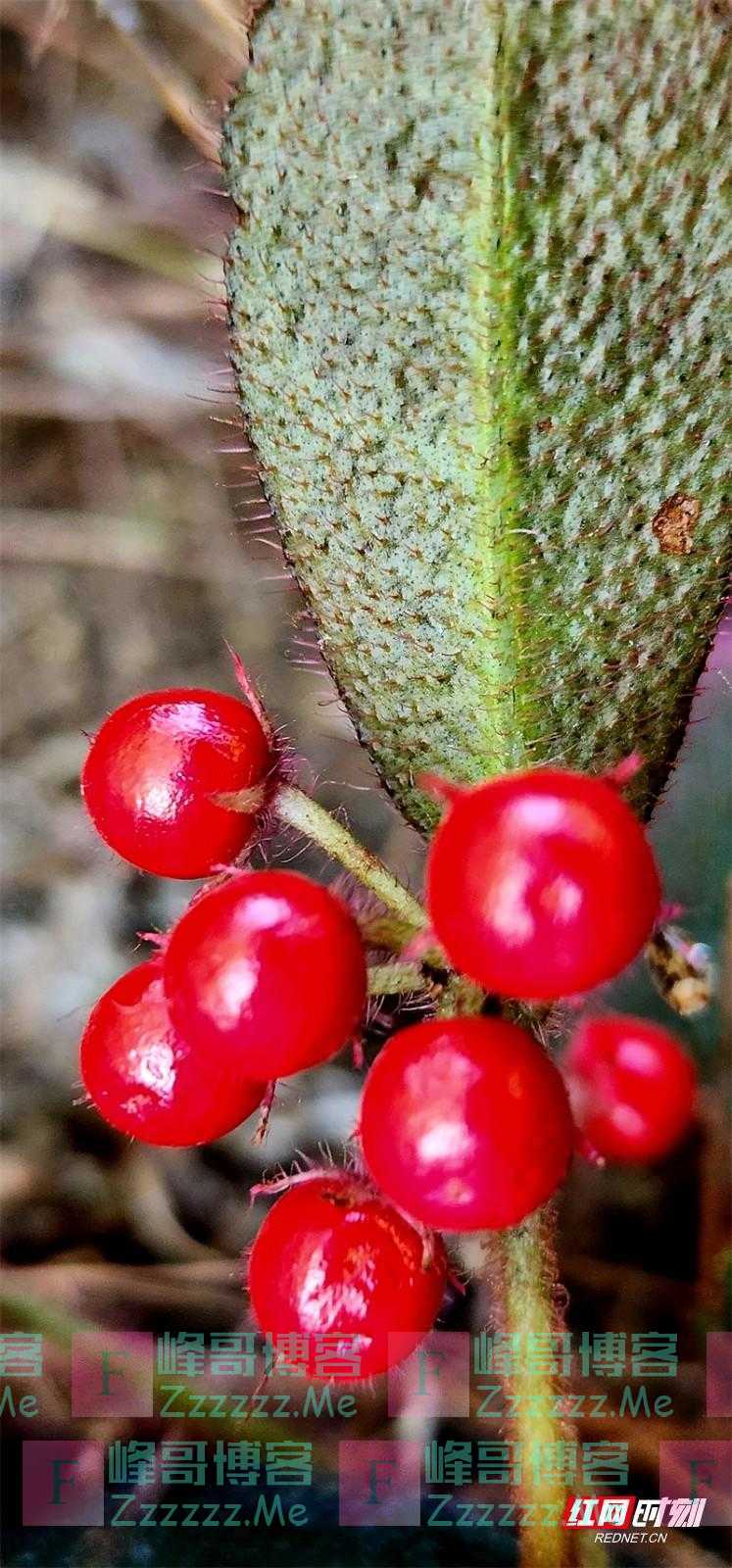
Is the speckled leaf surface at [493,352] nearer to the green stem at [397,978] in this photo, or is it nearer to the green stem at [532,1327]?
the green stem at [397,978]

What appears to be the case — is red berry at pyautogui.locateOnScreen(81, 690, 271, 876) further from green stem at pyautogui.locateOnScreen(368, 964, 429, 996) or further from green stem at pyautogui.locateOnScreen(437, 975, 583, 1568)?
green stem at pyautogui.locateOnScreen(437, 975, 583, 1568)

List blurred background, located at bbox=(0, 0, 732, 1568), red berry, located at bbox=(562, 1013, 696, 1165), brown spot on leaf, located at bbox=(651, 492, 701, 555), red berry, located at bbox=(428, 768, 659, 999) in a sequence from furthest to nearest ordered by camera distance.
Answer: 1. blurred background, located at bbox=(0, 0, 732, 1568)
2. red berry, located at bbox=(562, 1013, 696, 1165)
3. brown spot on leaf, located at bbox=(651, 492, 701, 555)
4. red berry, located at bbox=(428, 768, 659, 999)

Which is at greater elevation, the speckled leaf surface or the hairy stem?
the speckled leaf surface

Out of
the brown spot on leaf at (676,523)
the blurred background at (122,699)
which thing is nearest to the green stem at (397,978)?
the brown spot on leaf at (676,523)

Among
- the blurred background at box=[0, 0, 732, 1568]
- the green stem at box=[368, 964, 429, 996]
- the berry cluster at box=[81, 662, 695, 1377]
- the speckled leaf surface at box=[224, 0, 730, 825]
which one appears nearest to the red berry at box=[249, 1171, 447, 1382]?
the berry cluster at box=[81, 662, 695, 1377]

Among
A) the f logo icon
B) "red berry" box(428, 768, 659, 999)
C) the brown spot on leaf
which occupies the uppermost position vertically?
the brown spot on leaf

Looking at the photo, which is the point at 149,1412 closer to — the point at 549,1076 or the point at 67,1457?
the point at 67,1457

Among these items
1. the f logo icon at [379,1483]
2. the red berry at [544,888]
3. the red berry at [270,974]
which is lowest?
the f logo icon at [379,1483]

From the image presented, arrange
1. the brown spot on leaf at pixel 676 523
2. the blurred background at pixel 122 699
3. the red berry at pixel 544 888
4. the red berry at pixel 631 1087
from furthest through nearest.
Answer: the blurred background at pixel 122 699 → the red berry at pixel 631 1087 → the brown spot on leaf at pixel 676 523 → the red berry at pixel 544 888
